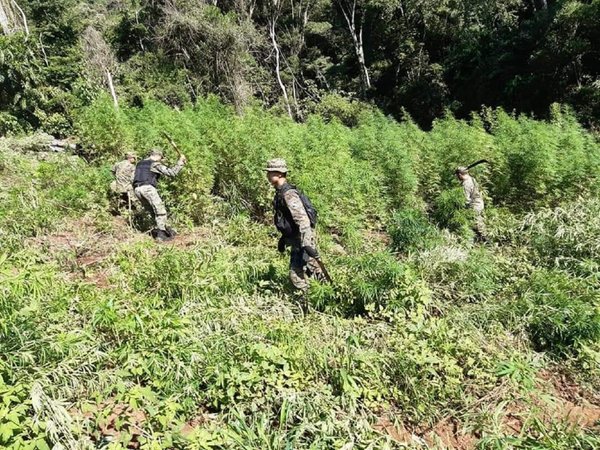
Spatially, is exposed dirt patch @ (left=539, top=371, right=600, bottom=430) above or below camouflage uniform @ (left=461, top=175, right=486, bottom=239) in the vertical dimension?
below

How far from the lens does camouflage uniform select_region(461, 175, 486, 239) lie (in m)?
6.41

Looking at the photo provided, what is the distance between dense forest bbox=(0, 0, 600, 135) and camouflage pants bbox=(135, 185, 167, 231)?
20.8 ft

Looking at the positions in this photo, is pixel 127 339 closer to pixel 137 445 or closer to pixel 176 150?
pixel 137 445

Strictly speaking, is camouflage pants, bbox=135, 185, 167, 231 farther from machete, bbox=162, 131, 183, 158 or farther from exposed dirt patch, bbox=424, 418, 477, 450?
exposed dirt patch, bbox=424, 418, 477, 450

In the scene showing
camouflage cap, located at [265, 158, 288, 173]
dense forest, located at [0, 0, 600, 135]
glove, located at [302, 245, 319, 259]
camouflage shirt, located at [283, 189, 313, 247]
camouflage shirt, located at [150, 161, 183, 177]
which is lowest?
glove, located at [302, 245, 319, 259]

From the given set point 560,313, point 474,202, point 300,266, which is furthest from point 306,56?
point 560,313

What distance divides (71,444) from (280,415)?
1287mm

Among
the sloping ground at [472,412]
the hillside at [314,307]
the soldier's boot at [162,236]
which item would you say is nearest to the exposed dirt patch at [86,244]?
the hillside at [314,307]

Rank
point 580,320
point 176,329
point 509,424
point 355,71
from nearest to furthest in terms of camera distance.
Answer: point 509,424 → point 176,329 → point 580,320 → point 355,71

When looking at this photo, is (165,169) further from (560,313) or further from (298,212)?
(560,313)

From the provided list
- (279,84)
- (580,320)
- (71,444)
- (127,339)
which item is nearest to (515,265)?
(580,320)

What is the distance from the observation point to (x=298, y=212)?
14.0ft

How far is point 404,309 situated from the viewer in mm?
4082

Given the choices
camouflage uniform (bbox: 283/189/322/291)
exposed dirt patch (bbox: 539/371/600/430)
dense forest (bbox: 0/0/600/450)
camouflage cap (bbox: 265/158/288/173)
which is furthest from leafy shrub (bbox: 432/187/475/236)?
camouflage cap (bbox: 265/158/288/173)
